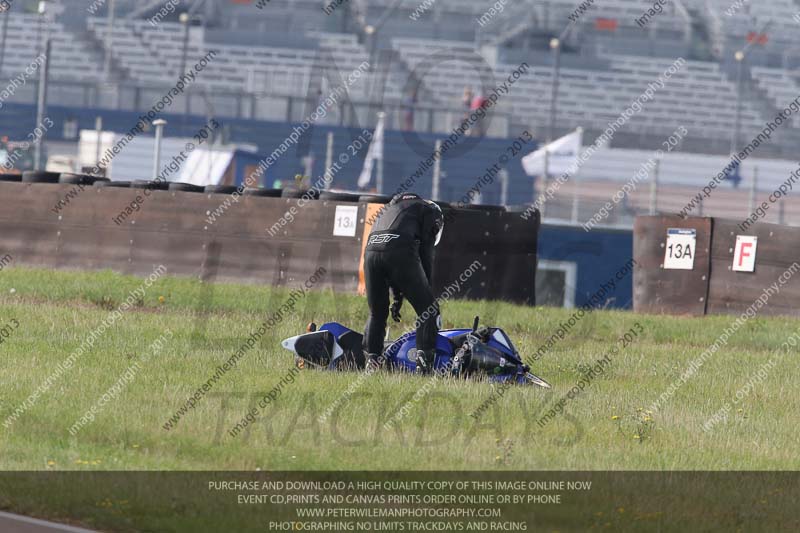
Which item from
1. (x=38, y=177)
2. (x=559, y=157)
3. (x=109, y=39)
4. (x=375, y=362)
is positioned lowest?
(x=375, y=362)

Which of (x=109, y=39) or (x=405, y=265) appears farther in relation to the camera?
(x=109, y=39)

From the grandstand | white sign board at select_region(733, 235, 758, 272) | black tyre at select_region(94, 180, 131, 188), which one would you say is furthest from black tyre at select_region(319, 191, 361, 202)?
the grandstand

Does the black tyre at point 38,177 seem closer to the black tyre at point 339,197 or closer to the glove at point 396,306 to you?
the black tyre at point 339,197

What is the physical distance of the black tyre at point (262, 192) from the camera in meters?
17.6

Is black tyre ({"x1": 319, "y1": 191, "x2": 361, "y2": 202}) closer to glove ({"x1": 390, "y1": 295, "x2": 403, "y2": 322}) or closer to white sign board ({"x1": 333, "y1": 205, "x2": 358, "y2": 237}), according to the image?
white sign board ({"x1": 333, "y1": 205, "x2": 358, "y2": 237})

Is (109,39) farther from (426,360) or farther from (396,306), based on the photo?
(426,360)

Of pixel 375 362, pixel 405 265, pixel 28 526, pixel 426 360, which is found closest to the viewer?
pixel 28 526

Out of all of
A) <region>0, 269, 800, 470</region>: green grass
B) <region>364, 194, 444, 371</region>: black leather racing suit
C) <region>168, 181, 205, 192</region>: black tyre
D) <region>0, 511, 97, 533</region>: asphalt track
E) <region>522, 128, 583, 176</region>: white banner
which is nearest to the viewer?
<region>0, 511, 97, 533</region>: asphalt track

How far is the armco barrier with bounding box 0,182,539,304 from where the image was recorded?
16.9 metres

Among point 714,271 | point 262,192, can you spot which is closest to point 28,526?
point 262,192

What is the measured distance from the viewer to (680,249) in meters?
17.7

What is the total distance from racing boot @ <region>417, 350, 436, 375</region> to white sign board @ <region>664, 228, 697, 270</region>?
7.84m

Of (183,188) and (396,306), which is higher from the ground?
(183,188)

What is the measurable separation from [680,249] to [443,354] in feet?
25.1
